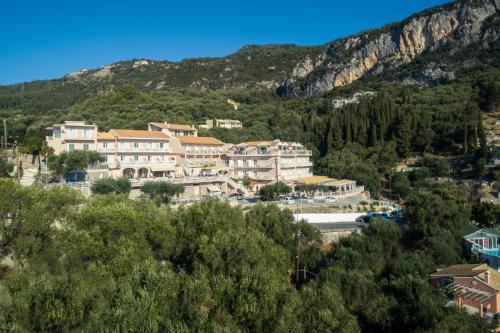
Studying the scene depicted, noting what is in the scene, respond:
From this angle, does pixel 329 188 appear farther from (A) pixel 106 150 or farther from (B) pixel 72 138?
(B) pixel 72 138

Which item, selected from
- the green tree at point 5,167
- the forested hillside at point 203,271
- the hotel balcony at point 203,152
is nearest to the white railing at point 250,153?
the hotel balcony at point 203,152

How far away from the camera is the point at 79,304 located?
14375 millimetres

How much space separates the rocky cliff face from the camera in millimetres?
127000

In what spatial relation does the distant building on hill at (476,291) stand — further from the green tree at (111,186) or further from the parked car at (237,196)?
the green tree at (111,186)

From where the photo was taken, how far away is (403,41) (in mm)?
142375

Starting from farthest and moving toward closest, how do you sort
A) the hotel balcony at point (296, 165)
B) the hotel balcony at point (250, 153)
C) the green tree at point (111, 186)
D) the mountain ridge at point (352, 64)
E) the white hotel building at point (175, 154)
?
the mountain ridge at point (352, 64) → the hotel balcony at point (296, 165) → the hotel balcony at point (250, 153) → the white hotel building at point (175, 154) → the green tree at point (111, 186)

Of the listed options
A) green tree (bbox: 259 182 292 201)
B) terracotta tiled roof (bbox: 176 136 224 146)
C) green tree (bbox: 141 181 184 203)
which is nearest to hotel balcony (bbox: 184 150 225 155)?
terracotta tiled roof (bbox: 176 136 224 146)

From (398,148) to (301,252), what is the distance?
147ft

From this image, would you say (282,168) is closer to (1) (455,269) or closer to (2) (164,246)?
(1) (455,269)

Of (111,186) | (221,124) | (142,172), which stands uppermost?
(221,124)

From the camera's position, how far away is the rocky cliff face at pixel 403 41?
417 ft

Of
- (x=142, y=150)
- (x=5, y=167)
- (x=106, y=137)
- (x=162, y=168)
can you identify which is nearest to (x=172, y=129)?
(x=142, y=150)

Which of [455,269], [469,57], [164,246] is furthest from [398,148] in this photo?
[469,57]

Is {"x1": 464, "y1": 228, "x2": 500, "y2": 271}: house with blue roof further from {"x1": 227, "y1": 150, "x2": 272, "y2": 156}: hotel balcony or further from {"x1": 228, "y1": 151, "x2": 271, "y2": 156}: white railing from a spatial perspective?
{"x1": 228, "y1": 151, "x2": 271, "y2": 156}: white railing
